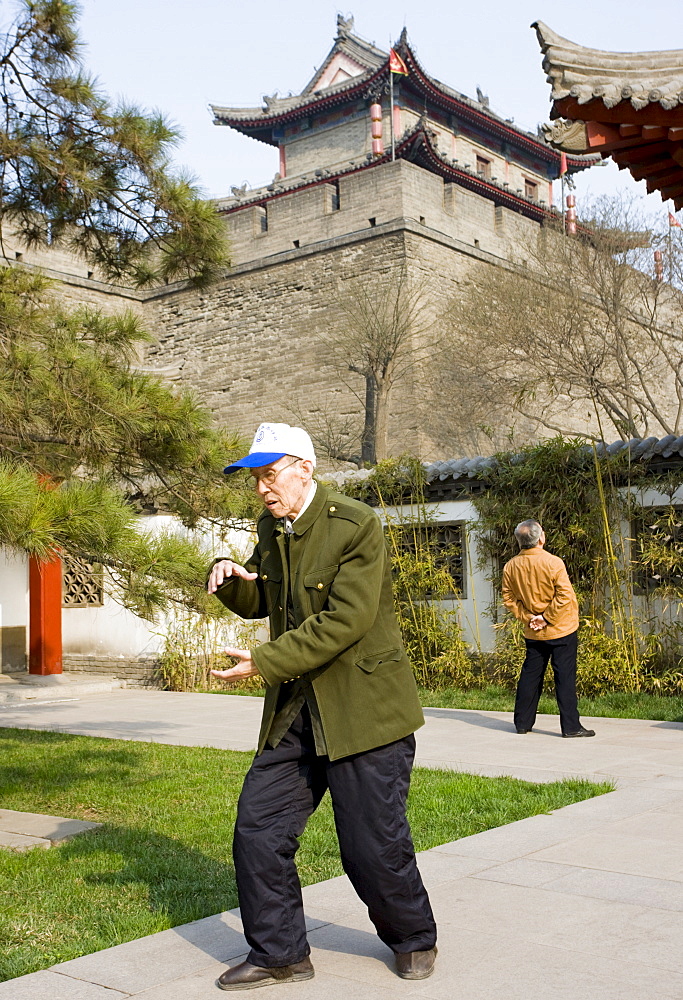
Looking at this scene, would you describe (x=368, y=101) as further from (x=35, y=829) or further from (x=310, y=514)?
(x=310, y=514)

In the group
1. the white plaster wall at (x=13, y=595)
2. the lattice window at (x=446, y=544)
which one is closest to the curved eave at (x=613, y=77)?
the lattice window at (x=446, y=544)

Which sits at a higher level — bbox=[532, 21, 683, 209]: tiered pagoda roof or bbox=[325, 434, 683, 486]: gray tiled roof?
bbox=[532, 21, 683, 209]: tiered pagoda roof

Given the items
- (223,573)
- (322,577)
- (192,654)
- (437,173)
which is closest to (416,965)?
(322,577)

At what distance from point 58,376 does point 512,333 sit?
15761 mm

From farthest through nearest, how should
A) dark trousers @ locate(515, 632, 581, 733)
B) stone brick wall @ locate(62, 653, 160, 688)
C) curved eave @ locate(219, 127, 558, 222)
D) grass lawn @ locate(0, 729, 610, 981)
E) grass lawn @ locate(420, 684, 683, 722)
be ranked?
curved eave @ locate(219, 127, 558, 222), stone brick wall @ locate(62, 653, 160, 688), grass lawn @ locate(420, 684, 683, 722), dark trousers @ locate(515, 632, 581, 733), grass lawn @ locate(0, 729, 610, 981)

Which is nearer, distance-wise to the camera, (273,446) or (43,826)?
(273,446)

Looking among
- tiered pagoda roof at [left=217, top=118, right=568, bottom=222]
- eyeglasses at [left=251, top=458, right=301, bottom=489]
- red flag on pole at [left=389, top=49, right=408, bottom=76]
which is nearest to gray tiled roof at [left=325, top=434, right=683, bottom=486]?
eyeglasses at [left=251, top=458, right=301, bottom=489]

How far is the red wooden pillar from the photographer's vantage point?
11.5 meters

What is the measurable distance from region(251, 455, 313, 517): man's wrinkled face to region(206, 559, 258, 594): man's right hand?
0.19m

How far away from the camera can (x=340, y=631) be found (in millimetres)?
2775

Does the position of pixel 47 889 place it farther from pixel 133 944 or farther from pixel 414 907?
pixel 414 907

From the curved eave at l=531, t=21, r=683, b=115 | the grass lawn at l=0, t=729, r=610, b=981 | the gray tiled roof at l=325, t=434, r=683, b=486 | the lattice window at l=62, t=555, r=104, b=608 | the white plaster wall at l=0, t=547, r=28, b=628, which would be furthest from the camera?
the lattice window at l=62, t=555, r=104, b=608

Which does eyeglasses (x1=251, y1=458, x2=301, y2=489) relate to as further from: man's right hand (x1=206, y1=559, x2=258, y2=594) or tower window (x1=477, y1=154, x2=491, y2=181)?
tower window (x1=477, y1=154, x2=491, y2=181)

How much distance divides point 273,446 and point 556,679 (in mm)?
4810
